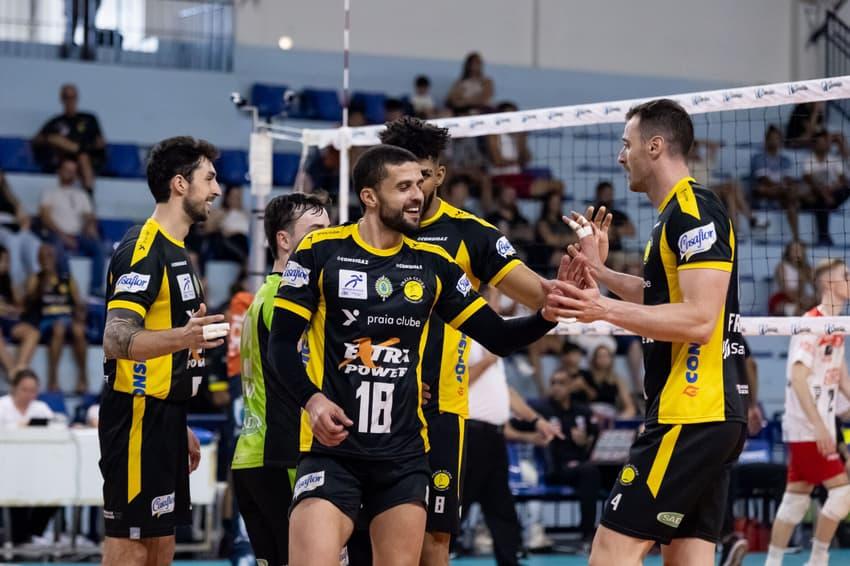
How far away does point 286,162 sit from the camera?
1634 centimetres

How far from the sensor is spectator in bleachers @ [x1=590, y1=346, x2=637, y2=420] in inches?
537

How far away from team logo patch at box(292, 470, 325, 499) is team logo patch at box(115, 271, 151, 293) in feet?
4.46

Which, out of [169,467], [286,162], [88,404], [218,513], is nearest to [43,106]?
[286,162]

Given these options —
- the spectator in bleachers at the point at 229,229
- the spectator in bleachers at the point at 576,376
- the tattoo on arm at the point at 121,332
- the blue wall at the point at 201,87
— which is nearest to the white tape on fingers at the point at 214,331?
the tattoo on arm at the point at 121,332

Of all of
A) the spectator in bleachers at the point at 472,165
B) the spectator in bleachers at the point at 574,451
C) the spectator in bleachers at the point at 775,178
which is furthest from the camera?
the spectator in bleachers at the point at 775,178

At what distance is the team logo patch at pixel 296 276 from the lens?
514cm

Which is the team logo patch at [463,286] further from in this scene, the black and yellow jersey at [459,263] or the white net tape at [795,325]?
the white net tape at [795,325]

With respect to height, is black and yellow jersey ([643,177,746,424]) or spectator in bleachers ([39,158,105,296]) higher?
spectator in bleachers ([39,158,105,296])

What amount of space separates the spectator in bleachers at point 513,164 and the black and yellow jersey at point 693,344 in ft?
37.4

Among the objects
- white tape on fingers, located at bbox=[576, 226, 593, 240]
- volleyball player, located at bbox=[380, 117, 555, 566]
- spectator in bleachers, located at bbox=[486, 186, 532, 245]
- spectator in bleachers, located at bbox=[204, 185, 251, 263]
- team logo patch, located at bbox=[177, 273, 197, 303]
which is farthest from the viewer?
spectator in bleachers, located at bbox=[486, 186, 532, 245]

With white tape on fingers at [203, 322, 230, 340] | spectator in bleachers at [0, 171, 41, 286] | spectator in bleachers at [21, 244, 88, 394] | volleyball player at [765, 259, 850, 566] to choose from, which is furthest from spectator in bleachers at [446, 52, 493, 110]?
white tape on fingers at [203, 322, 230, 340]

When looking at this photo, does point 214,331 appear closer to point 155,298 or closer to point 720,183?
point 155,298

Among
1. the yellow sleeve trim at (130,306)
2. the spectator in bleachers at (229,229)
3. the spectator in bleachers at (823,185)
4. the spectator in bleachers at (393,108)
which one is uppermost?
the spectator in bleachers at (393,108)

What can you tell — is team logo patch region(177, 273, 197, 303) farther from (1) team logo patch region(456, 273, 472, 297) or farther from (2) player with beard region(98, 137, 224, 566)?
(1) team logo patch region(456, 273, 472, 297)
